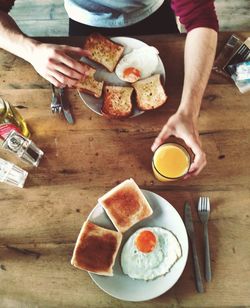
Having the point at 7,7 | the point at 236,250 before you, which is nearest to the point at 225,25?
the point at 7,7

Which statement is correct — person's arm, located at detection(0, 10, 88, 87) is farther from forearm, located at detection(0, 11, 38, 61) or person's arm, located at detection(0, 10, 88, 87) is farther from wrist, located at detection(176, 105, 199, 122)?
wrist, located at detection(176, 105, 199, 122)

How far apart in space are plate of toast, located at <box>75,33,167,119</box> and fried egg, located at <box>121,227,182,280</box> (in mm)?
429

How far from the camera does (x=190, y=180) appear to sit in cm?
117

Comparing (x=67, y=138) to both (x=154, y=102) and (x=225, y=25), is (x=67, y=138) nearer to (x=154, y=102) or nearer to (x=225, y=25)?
(x=154, y=102)

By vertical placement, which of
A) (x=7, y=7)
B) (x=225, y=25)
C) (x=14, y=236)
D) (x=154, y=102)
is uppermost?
(x=7, y=7)

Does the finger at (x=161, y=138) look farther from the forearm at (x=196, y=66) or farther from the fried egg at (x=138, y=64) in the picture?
the fried egg at (x=138, y=64)

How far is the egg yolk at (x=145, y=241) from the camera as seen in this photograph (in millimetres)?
1062

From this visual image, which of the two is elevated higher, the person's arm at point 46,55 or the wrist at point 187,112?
the person's arm at point 46,55

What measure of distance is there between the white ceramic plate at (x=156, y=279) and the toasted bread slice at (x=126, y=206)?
0.03 meters

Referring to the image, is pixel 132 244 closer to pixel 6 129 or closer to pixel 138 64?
pixel 6 129

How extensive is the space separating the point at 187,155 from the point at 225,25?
1.77m

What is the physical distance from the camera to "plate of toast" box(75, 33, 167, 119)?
123 cm

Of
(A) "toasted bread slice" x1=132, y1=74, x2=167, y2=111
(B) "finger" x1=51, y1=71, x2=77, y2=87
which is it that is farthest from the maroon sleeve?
(B) "finger" x1=51, y1=71, x2=77, y2=87

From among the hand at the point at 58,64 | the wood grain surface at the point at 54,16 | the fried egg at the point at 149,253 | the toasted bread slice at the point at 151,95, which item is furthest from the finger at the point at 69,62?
the wood grain surface at the point at 54,16
